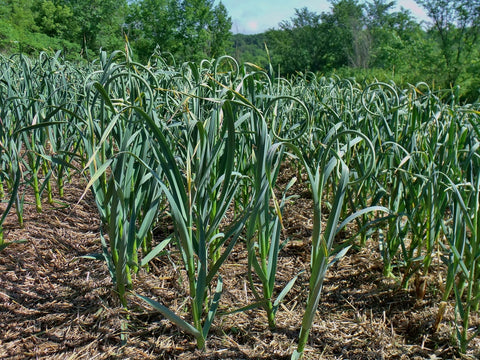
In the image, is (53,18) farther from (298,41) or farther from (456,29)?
(456,29)

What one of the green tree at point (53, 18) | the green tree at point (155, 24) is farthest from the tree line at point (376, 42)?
the green tree at point (53, 18)

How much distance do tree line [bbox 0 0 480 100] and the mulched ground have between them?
74.2 inches

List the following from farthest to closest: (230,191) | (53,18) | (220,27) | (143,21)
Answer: (220,27) < (53,18) < (143,21) < (230,191)

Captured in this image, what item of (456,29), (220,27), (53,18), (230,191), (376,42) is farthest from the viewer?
(376,42)

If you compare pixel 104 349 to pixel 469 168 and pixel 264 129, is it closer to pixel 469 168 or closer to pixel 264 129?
pixel 264 129

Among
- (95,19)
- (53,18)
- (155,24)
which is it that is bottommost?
(155,24)

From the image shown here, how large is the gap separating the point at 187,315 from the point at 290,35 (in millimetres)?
30643

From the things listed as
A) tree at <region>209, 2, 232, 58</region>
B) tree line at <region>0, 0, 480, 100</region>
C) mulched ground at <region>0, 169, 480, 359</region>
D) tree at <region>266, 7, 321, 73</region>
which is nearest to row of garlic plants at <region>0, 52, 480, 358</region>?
mulched ground at <region>0, 169, 480, 359</region>

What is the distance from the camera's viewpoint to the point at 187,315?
1357mm

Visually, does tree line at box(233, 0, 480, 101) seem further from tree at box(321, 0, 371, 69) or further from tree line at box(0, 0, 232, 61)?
tree line at box(0, 0, 232, 61)

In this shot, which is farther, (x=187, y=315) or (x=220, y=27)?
(x=220, y=27)

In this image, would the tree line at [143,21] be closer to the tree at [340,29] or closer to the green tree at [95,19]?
the green tree at [95,19]

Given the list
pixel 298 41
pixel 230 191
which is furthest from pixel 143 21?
pixel 230 191

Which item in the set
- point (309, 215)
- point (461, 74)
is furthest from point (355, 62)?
point (309, 215)
